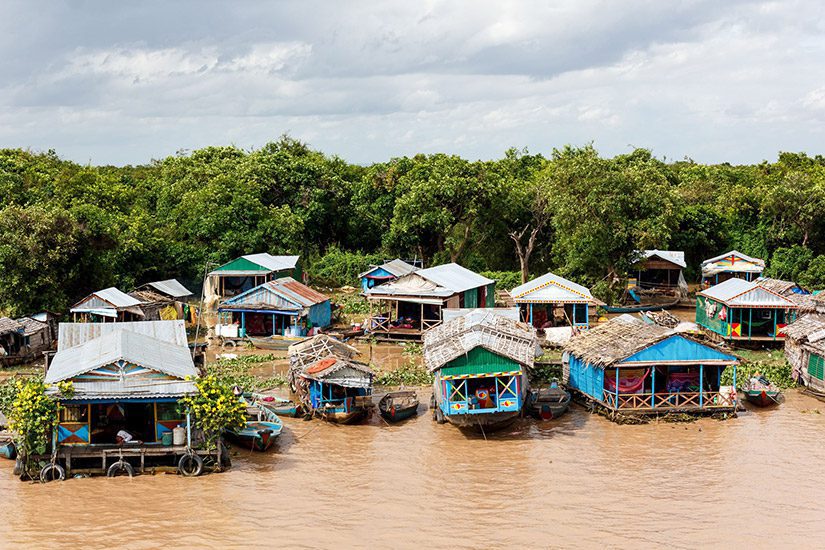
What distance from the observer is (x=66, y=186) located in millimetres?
45969

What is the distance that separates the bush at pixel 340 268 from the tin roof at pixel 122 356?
25691mm

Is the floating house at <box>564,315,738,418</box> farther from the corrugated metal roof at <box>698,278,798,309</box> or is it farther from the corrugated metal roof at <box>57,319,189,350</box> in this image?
the corrugated metal roof at <box>57,319,189,350</box>

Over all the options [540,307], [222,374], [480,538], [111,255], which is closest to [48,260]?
[111,255]

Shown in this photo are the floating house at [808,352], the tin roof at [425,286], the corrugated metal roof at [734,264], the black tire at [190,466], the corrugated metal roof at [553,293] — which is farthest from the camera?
the corrugated metal roof at [734,264]

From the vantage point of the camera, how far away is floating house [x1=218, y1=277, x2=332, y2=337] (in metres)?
35.5

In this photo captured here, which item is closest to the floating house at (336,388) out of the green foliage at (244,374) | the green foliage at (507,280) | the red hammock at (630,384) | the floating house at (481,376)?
the floating house at (481,376)

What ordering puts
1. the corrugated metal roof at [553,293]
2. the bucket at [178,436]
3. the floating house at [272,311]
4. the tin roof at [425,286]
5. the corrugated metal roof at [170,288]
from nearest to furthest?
the bucket at [178,436]
the corrugated metal roof at [553,293]
the floating house at [272,311]
the tin roof at [425,286]
the corrugated metal roof at [170,288]

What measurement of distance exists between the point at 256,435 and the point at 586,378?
10.2m

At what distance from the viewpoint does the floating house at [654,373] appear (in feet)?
81.6

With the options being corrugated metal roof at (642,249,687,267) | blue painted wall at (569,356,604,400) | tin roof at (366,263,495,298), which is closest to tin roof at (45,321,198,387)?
blue painted wall at (569,356,604,400)

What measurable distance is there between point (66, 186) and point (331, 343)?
24835 millimetres

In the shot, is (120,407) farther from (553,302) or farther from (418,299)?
(553,302)

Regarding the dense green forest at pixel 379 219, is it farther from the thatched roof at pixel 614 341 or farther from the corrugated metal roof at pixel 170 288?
the thatched roof at pixel 614 341

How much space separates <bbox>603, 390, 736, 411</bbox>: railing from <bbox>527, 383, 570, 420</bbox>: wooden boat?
1.27 metres
